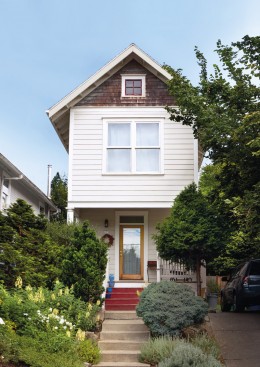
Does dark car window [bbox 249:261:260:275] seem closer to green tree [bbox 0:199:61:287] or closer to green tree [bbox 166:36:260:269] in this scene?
green tree [bbox 166:36:260:269]

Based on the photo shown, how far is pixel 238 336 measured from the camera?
454 inches

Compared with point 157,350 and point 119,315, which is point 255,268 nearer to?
point 119,315

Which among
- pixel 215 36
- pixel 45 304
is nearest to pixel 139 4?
pixel 215 36

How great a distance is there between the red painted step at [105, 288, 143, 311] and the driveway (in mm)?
2857

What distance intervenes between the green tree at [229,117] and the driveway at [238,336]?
216cm

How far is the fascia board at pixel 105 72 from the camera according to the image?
1806cm

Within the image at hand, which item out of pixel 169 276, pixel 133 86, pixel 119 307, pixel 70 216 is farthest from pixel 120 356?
pixel 133 86

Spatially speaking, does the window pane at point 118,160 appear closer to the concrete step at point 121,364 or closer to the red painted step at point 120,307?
the red painted step at point 120,307

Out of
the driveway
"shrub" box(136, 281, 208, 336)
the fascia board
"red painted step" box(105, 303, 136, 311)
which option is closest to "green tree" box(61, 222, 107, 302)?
"shrub" box(136, 281, 208, 336)

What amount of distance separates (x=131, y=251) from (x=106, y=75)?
653cm

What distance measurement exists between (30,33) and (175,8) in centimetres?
488

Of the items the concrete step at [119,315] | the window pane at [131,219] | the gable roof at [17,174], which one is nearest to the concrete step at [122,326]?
the concrete step at [119,315]

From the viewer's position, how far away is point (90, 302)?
12320 mm

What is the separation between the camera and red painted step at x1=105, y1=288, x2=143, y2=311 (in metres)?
15.3
